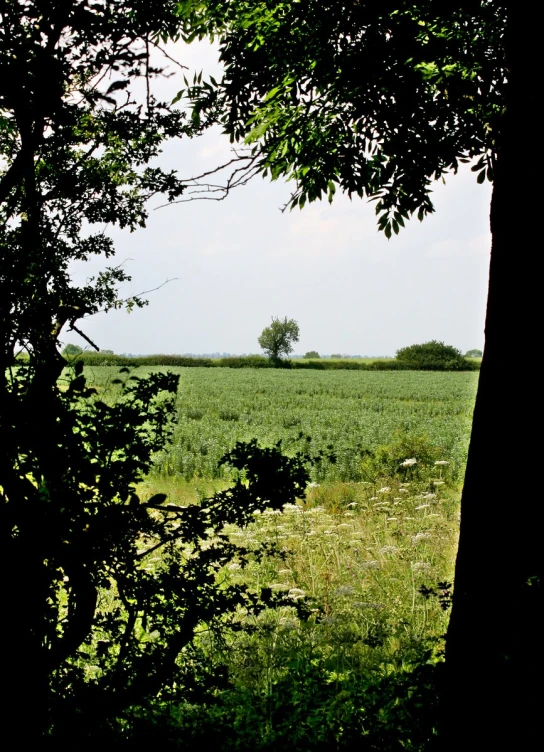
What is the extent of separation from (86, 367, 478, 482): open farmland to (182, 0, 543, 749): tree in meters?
2.92

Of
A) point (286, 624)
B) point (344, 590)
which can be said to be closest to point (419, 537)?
point (344, 590)

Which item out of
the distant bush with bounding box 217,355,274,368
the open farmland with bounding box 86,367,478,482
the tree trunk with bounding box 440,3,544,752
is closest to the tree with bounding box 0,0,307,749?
the tree trunk with bounding box 440,3,544,752

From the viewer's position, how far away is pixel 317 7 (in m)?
5.41

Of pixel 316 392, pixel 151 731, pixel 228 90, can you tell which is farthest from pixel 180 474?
pixel 316 392

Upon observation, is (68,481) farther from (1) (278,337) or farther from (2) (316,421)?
(1) (278,337)

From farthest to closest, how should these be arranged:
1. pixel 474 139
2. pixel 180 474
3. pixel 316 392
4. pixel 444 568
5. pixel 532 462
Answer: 1. pixel 316 392
2. pixel 180 474
3. pixel 444 568
4. pixel 474 139
5. pixel 532 462

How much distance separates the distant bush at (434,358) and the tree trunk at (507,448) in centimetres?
5452

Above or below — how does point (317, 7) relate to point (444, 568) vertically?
above

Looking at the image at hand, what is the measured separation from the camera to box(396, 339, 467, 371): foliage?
5719 cm

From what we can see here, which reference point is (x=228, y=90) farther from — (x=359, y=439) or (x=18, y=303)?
(x=359, y=439)

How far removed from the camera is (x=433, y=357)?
61844 millimetres

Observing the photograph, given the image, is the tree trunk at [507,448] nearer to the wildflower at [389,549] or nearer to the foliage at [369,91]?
the foliage at [369,91]

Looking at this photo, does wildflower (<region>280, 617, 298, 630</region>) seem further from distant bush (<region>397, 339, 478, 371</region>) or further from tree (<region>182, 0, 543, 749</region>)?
distant bush (<region>397, 339, 478, 371</region>)

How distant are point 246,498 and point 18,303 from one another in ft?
4.73
